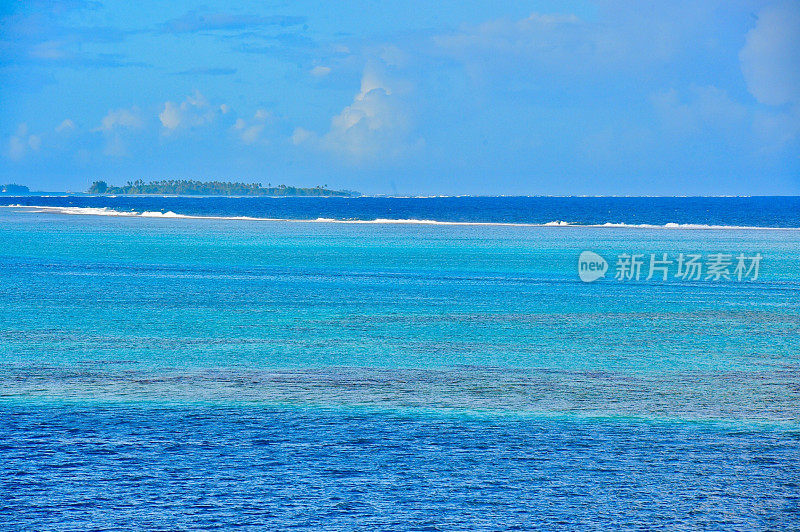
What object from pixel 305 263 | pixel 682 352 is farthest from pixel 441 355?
pixel 305 263

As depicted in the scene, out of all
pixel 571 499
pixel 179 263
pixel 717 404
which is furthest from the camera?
pixel 179 263

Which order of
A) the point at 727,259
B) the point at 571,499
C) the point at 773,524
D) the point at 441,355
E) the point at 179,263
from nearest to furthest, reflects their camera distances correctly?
the point at 773,524 → the point at 571,499 → the point at 441,355 → the point at 179,263 → the point at 727,259

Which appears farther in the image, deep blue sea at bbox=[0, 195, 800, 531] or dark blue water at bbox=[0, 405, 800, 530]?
deep blue sea at bbox=[0, 195, 800, 531]

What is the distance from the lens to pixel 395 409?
12.8 meters

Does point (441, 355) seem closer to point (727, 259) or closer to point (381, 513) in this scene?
point (381, 513)

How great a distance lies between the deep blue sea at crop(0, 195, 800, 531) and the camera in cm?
890

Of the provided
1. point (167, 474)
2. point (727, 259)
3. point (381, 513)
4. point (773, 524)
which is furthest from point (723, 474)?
point (727, 259)

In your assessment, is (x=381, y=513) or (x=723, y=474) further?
(x=723, y=474)

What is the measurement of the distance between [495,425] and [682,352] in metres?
7.62

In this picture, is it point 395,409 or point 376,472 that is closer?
point 376,472

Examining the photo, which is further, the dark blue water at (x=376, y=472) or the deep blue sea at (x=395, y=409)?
the deep blue sea at (x=395, y=409)

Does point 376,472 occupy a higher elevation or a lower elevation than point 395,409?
lower

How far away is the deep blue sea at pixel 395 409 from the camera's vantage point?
890 centimetres

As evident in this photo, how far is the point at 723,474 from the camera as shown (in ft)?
32.7
